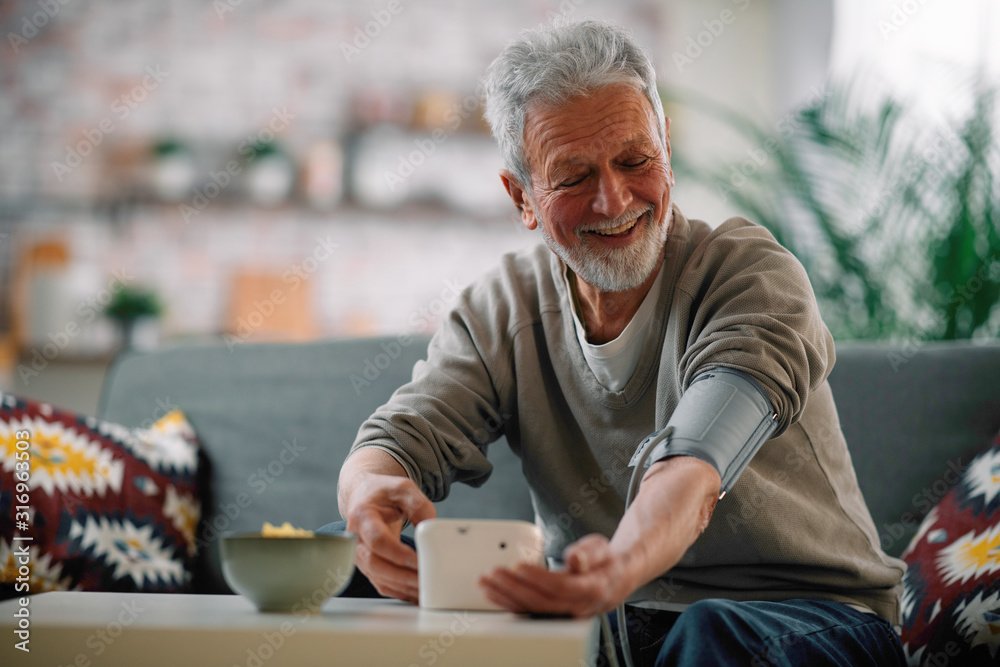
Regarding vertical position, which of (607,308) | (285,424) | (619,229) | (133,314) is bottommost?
→ (133,314)

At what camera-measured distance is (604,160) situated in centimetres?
131

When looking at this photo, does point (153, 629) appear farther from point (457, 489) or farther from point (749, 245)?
point (457, 489)

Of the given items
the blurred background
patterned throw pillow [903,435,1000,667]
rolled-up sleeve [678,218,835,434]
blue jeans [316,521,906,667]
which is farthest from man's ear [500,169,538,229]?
the blurred background

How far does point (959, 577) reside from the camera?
1.41 meters

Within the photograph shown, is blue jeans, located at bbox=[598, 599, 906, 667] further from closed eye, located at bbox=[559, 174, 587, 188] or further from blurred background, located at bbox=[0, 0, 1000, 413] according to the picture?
blurred background, located at bbox=[0, 0, 1000, 413]

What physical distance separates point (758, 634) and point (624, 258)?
20.0 inches

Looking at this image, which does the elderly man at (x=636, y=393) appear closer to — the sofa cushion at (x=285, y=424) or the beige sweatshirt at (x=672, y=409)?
the beige sweatshirt at (x=672, y=409)

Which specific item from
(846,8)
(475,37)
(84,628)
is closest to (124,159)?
(475,37)

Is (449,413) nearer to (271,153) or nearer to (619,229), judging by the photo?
(619,229)

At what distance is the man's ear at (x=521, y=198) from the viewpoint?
58.8 inches

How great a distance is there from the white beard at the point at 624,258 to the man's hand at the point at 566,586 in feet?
1.77

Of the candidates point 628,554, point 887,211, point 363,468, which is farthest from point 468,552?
point 887,211

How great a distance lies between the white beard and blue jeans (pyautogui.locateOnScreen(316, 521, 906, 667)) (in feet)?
1.39

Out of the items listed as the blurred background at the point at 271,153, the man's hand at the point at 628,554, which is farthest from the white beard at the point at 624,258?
the blurred background at the point at 271,153
